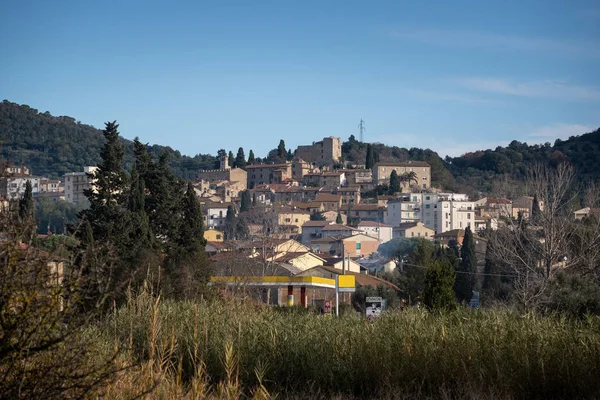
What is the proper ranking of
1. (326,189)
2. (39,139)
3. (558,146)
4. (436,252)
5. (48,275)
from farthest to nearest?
(39,139) → (558,146) → (326,189) → (436,252) → (48,275)

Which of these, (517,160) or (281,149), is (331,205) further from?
(517,160)

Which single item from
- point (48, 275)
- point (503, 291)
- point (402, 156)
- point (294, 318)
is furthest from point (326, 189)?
point (48, 275)

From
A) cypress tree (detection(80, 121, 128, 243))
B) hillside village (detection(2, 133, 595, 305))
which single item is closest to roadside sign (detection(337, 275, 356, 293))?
cypress tree (detection(80, 121, 128, 243))

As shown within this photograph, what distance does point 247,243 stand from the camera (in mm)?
55281

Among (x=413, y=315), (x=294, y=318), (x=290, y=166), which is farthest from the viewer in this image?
(x=290, y=166)

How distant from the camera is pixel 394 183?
10738 cm

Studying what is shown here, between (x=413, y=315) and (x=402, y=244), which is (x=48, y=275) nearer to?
(x=413, y=315)

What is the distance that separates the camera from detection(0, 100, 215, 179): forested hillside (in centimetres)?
14425

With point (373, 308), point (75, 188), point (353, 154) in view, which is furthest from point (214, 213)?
point (373, 308)

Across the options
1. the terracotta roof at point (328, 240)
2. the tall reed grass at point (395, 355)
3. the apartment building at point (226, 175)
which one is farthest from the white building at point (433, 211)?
the tall reed grass at point (395, 355)

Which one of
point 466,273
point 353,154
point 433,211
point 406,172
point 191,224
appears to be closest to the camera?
point 191,224

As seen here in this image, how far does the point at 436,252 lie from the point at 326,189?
57.7m

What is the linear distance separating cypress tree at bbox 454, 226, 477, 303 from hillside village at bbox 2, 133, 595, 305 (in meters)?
7.19

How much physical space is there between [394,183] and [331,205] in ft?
28.3
